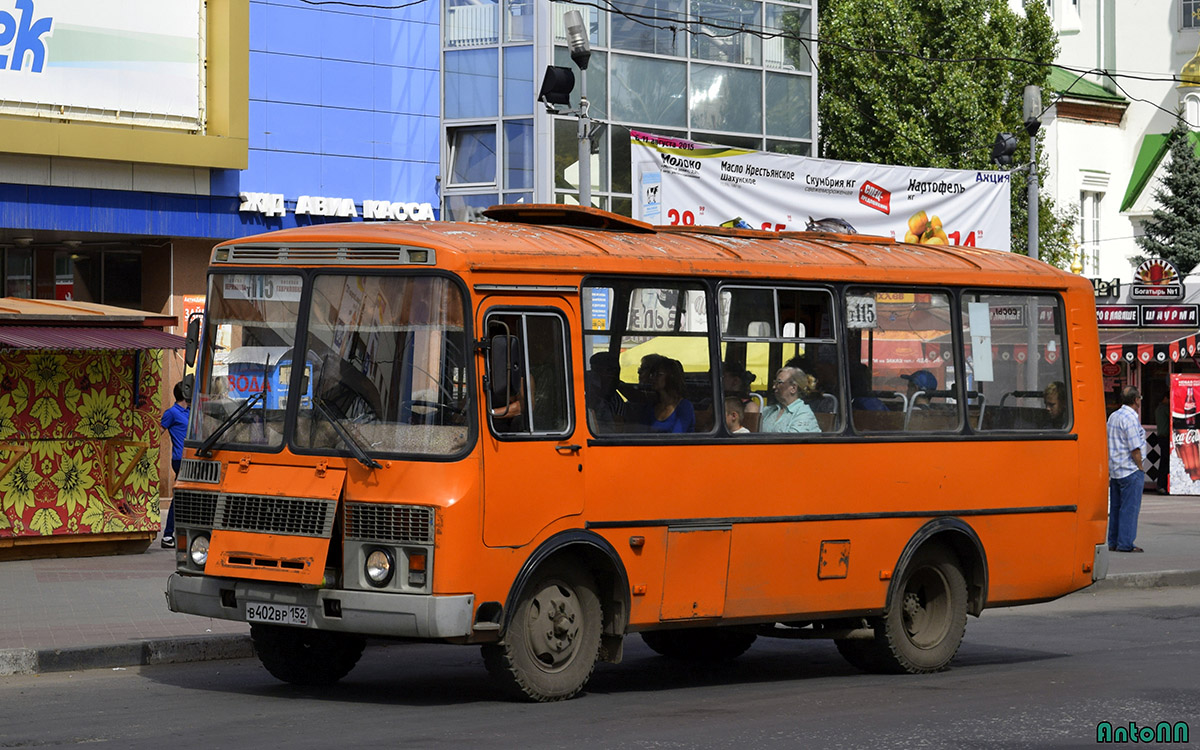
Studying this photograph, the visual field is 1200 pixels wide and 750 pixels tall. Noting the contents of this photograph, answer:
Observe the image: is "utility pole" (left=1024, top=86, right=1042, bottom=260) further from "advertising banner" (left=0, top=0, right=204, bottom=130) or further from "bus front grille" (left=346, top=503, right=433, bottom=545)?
"bus front grille" (left=346, top=503, right=433, bottom=545)

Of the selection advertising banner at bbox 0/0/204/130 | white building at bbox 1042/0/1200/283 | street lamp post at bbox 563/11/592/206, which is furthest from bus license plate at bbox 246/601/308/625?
white building at bbox 1042/0/1200/283

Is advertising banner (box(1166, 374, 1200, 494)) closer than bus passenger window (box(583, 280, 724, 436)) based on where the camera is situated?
No

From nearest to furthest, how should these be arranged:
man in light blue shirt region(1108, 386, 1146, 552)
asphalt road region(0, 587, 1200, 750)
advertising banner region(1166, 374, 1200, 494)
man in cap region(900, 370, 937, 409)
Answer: asphalt road region(0, 587, 1200, 750)
man in cap region(900, 370, 937, 409)
man in light blue shirt region(1108, 386, 1146, 552)
advertising banner region(1166, 374, 1200, 494)

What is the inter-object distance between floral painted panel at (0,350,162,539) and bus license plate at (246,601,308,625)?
318 inches

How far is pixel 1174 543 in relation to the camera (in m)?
21.5

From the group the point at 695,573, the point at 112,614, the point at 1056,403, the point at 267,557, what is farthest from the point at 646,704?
the point at 112,614

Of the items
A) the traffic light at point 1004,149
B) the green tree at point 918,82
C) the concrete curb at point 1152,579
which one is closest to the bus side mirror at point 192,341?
the concrete curb at point 1152,579

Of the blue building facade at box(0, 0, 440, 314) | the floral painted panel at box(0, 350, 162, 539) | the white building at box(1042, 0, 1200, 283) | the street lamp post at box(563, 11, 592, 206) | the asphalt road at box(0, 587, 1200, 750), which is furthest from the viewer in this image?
the white building at box(1042, 0, 1200, 283)

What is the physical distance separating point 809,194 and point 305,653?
1183 cm

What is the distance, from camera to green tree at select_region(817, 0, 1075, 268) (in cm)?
4253

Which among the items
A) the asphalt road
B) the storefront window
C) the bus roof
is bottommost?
the asphalt road

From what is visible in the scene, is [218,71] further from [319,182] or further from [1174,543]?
[1174,543]

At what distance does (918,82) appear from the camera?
42875mm

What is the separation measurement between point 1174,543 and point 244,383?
584 inches
